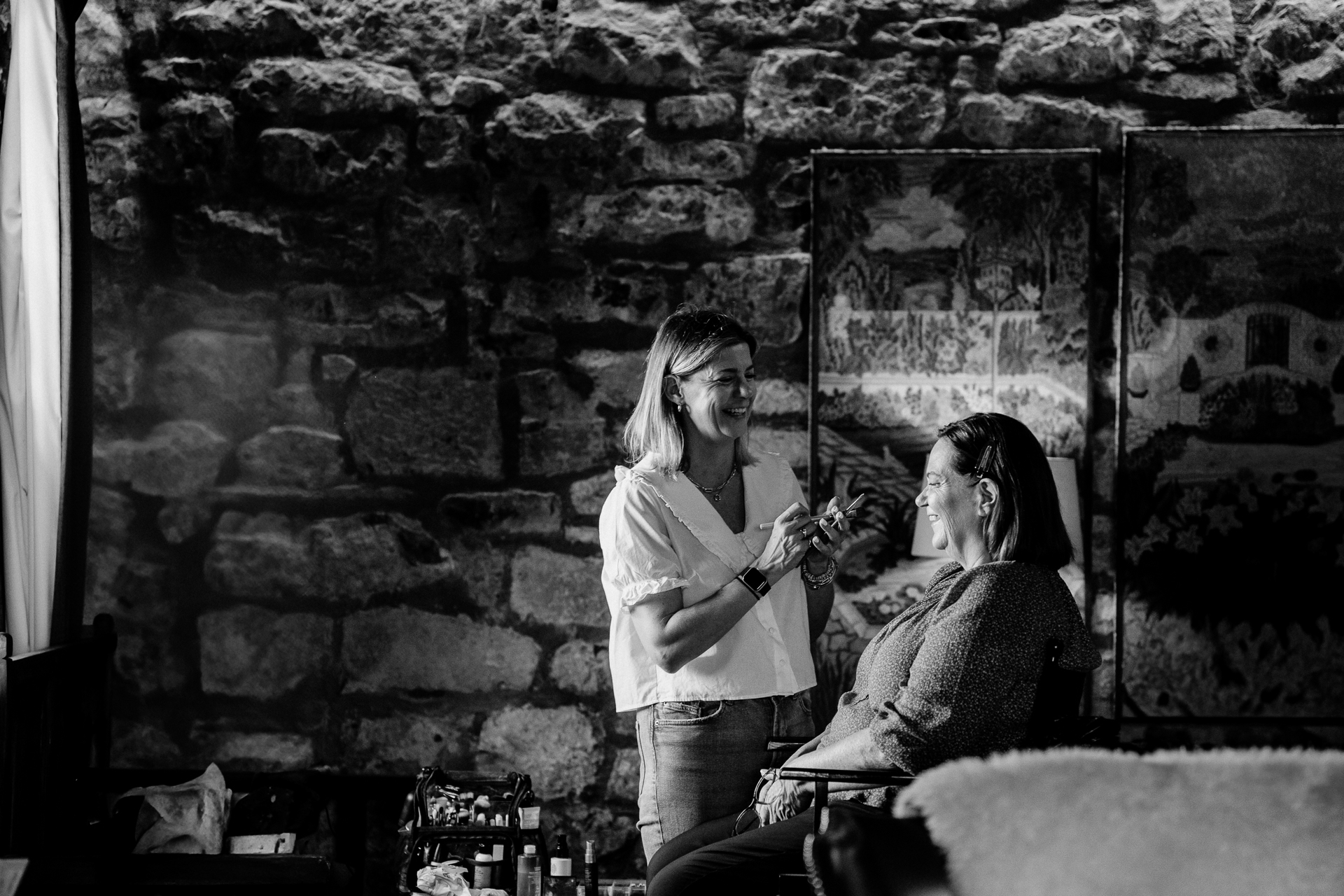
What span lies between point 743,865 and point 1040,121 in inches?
88.1

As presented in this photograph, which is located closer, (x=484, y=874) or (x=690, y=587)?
(x=690, y=587)

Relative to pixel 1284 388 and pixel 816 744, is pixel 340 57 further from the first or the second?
pixel 1284 388

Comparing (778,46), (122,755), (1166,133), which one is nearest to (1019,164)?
(1166,133)

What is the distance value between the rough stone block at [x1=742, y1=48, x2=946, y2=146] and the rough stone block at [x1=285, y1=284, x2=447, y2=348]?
3.44ft

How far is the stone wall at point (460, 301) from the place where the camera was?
3465 millimetres

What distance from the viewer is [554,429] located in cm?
348

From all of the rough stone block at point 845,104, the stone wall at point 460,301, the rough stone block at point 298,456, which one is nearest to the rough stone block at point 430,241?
the stone wall at point 460,301

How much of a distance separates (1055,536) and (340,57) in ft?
7.93

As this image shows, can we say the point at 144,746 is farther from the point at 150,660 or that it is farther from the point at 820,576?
the point at 820,576

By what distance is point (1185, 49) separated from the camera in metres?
3.45

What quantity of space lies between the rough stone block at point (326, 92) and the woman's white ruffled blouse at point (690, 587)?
Answer: 1.45m

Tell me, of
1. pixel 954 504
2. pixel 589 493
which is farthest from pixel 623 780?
pixel 954 504

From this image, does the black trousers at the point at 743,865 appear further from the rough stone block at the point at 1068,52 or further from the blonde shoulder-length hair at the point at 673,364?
the rough stone block at the point at 1068,52

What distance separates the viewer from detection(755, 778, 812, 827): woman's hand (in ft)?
7.75
